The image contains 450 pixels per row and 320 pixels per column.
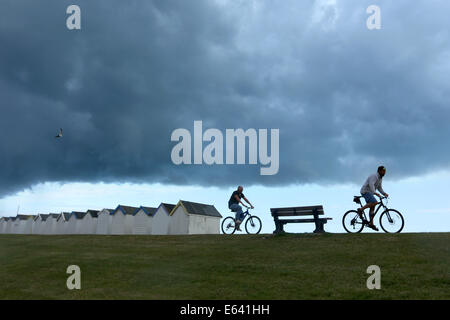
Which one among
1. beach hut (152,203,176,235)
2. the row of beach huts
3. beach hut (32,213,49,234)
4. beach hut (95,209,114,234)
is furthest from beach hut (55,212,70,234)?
beach hut (152,203,176,235)

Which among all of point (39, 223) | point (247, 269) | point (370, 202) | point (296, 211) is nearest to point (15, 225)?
point (39, 223)

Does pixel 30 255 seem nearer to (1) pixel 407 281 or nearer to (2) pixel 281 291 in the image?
(2) pixel 281 291

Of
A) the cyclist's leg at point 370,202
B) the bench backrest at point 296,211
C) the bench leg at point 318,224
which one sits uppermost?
the cyclist's leg at point 370,202

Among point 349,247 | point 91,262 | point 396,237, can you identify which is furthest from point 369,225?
point 91,262

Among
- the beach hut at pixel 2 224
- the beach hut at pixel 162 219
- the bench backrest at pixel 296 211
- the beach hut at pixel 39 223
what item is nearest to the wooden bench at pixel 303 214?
the bench backrest at pixel 296 211

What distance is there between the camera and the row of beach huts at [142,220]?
5238 cm

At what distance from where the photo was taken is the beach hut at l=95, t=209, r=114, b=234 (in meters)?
67.4

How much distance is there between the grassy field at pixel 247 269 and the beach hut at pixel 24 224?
282 ft

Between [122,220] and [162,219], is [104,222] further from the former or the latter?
[162,219]

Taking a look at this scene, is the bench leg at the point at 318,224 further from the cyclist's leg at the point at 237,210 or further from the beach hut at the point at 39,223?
the beach hut at the point at 39,223

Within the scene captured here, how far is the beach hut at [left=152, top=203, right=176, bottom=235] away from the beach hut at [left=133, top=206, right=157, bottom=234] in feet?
9.85

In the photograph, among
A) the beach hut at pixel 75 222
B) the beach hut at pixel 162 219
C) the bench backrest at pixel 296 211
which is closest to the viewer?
the bench backrest at pixel 296 211

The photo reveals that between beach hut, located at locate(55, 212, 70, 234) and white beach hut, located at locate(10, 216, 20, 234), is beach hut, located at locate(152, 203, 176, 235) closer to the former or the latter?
beach hut, located at locate(55, 212, 70, 234)
